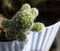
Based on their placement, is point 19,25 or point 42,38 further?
point 42,38

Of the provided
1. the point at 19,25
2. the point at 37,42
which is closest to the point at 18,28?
the point at 19,25

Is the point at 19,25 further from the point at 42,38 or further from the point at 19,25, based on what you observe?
the point at 42,38

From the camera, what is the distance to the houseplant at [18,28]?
1.57ft

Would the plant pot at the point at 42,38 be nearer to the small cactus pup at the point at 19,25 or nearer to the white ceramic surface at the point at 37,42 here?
the white ceramic surface at the point at 37,42

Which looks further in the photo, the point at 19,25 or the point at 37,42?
the point at 37,42

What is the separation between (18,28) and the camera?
490 mm

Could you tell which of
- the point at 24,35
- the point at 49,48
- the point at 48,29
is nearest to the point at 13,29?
the point at 24,35

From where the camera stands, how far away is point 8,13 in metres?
0.73

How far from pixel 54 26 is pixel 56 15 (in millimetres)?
272

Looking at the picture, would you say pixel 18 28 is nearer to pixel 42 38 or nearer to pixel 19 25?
pixel 19 25

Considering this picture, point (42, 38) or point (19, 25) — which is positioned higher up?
point (19, 25)

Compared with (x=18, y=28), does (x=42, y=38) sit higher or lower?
lower

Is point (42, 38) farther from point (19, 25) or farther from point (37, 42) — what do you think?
point (19, 25)

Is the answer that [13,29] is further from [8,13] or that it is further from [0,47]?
[8,13]
